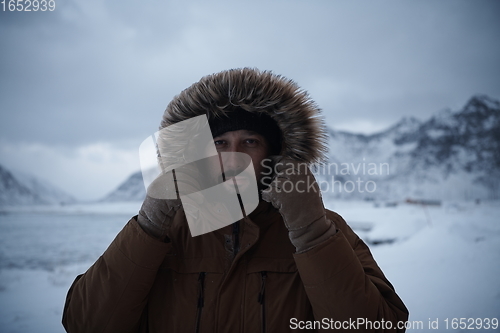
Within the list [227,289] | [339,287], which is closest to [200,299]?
[227,289]

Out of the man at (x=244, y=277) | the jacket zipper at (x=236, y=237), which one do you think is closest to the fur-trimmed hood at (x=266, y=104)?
the man at (x=244, y=277)

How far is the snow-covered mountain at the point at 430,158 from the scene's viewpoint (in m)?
8.77

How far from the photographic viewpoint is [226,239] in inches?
45.4

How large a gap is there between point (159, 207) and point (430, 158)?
15581 mm

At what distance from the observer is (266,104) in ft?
4.50

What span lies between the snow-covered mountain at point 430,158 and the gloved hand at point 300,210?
5.12 meters

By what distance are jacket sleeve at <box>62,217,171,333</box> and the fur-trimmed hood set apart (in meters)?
0.70

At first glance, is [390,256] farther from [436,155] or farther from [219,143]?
[436,155]

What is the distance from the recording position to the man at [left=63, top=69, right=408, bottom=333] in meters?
0.95

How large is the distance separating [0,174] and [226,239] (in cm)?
734

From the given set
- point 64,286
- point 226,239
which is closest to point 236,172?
point 226,239

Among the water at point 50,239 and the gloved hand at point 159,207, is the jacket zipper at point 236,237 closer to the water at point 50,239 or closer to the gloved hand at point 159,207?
the gloved hand at point 159,207

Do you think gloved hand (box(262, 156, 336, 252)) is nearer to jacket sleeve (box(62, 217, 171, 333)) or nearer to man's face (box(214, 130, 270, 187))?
man's face (box(214, 130, 270, 187))

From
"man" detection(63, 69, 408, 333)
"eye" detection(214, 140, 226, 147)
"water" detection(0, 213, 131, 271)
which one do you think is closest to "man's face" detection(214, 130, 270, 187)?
"eye" detection(214, 140, 226, 147)
